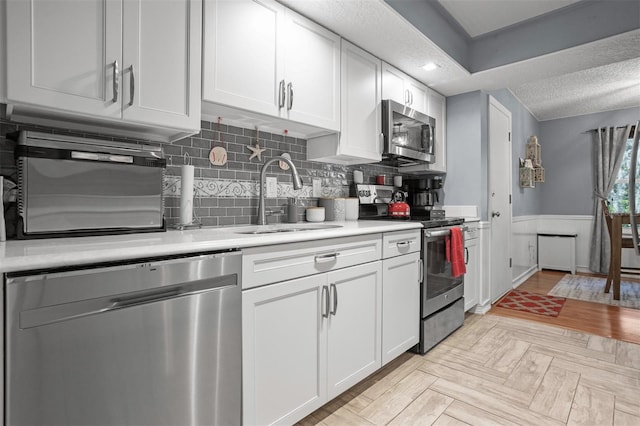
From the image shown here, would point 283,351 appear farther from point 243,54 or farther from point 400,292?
point 243,54

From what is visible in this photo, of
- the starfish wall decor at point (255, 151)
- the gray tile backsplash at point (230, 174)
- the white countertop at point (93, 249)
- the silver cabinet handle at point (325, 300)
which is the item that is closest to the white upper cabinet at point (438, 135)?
the gray tile backsplash at point (230, 174)

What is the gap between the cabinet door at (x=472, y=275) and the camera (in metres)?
3.02

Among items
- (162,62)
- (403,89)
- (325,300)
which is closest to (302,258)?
(325,300)

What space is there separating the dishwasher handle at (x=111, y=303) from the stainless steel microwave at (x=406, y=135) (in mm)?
1897

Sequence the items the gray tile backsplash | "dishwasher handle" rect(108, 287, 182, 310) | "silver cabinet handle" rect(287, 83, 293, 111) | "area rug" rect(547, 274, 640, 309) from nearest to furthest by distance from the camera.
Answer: "dishwasher handle" rect(108, 287, 182, 310) → the gray tile backsplash → "silver cabinet handle" rect(287, 83, 293, 111) → "area rug" rect(547, 274, 640, 309)

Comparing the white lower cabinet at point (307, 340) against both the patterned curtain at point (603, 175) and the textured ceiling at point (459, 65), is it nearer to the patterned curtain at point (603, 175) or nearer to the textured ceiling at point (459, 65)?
the textured ceiling at point (459, 65)

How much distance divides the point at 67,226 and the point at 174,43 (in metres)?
0.86

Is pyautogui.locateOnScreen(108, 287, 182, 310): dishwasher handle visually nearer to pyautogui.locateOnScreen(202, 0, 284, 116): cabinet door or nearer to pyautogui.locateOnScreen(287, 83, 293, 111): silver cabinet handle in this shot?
pyautogui.locateOnScreen(202, 0, 284, 116): cabinet door

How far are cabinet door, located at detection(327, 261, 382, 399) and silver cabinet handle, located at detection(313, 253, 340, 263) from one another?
0.23 ft

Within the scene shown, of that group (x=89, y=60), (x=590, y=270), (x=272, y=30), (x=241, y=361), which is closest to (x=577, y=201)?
(x=590, y=270)

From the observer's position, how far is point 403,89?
9.39ft

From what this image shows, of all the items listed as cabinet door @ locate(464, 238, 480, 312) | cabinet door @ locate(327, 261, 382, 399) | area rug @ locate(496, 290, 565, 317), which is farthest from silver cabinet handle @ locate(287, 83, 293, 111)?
area rug @ locate(496, 290, 565, 317)

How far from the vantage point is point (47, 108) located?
45.1 inches

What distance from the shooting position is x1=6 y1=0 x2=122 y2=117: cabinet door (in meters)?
1.08
